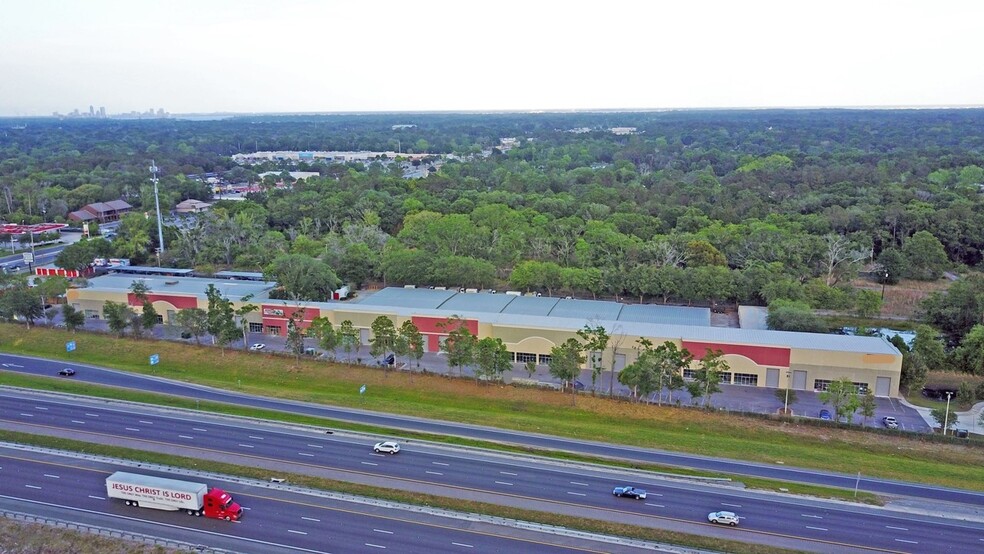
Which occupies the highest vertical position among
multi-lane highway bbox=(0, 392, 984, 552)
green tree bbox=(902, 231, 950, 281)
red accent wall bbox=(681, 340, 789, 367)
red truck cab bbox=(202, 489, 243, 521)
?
green tree bbox=(902, 231, 950, 281)

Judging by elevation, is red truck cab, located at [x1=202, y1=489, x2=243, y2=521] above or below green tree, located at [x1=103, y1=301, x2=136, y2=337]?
below

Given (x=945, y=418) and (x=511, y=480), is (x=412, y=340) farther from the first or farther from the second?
(x=945, y=418)

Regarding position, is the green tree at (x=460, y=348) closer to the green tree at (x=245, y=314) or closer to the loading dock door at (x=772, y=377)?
the green tree at (x=245, y=314)

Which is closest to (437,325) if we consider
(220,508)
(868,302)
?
(220,508)

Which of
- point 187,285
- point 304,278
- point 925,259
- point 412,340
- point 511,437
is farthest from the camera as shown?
point 925,259

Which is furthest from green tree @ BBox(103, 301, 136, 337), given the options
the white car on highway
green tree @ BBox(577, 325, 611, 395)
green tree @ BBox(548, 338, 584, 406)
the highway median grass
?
the white car on highway

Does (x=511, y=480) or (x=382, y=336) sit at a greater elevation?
(x=382, y=336)

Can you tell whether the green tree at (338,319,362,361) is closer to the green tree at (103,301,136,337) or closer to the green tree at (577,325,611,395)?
the green tree at (577,325,611,395)
